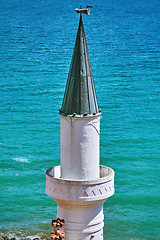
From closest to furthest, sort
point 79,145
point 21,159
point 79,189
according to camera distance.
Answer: point 79,145, point 79,189, point 21,159

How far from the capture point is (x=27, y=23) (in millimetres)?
151500

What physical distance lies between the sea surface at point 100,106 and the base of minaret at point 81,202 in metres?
28.9

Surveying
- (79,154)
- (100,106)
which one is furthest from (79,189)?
(100,106)

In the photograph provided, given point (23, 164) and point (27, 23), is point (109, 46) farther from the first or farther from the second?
point (23, 164)

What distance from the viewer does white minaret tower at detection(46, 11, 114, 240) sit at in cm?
1441

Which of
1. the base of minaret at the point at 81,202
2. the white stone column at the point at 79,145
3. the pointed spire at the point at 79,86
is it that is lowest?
the base of minaret at the point at 81,202

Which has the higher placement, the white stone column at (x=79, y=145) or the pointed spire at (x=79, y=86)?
the pointed spire at (x=79, y=86)

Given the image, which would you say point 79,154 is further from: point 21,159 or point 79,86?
point 21,159

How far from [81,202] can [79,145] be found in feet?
4.44

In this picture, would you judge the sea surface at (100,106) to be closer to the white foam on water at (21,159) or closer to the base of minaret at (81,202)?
the white foam on water at (21,159)

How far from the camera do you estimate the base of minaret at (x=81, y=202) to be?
1459cm

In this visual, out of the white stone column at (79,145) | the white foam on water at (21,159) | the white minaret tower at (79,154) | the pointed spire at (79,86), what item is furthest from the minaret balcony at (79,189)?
the white foam on water at (21,159)

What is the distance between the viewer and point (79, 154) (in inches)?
571

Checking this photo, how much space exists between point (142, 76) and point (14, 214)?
6024 cm
